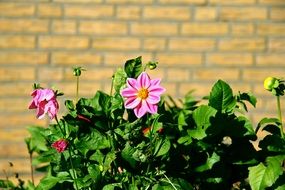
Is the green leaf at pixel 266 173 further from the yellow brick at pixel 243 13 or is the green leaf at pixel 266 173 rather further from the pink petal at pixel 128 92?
the yellow brick at pixel 243 13

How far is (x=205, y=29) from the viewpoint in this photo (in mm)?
3275

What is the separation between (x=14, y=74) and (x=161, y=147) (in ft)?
5.42

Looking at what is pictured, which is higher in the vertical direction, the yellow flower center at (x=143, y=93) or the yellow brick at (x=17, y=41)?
the yellow brick at (x=17, y=41)

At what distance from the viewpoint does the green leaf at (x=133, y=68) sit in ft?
6.21

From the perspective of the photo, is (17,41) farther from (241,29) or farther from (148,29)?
(241,29)

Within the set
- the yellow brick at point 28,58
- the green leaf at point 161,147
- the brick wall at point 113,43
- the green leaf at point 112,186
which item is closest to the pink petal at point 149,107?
the green leaf at point 161,147

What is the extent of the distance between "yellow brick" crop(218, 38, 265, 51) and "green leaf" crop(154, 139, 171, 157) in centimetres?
156

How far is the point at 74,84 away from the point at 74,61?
123 millimetres

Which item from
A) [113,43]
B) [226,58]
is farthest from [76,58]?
[226,58]

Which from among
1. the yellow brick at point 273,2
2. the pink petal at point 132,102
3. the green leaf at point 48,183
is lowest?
the green leaf at point 48,183

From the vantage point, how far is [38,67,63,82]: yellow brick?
3.25 m

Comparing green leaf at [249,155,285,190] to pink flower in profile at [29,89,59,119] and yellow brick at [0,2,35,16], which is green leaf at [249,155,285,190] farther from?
yellow brick at [0,2,35,16]

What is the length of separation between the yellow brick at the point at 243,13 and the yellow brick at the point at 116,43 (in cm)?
48

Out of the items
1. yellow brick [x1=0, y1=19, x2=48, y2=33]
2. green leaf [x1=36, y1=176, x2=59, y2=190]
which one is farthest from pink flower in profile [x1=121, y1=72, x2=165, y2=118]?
yellow brick [x1=0, y1=19, x2=48, y2=33]
